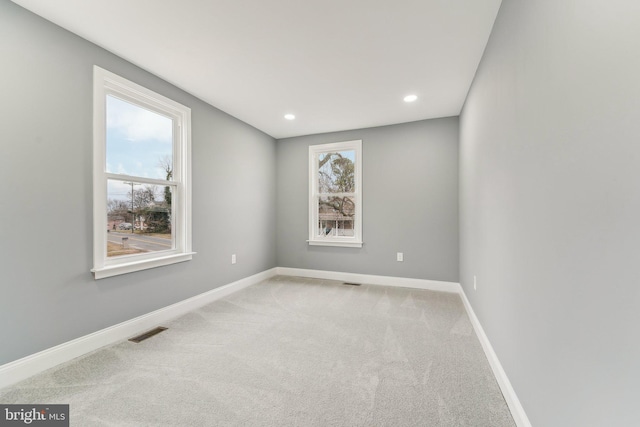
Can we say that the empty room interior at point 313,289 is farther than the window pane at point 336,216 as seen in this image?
No

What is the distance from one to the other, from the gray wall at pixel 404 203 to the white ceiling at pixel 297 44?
0.73 metres

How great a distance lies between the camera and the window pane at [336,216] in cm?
439

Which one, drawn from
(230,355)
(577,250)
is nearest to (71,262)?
(230,355)

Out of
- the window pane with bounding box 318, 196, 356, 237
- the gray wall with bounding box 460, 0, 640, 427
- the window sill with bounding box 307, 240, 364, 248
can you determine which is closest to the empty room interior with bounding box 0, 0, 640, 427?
the gray wall with bounding box 460, 0, 640, 427

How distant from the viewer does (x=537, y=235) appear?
3.95ft

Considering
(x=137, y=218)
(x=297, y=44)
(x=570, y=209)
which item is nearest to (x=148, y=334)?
(x=137, y=218)

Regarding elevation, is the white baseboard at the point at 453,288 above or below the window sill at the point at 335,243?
below

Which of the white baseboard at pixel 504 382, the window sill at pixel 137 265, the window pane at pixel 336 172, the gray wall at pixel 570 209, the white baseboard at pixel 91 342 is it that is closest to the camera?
the gray wall at pixel 570 209

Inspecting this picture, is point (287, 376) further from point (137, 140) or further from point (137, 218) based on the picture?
point (137, 140)

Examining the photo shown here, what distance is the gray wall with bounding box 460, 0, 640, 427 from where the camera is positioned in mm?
693

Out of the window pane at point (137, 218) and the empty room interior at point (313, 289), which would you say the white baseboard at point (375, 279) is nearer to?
the empty room interior at point (313, 289)

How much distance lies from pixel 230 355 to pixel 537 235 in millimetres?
2156

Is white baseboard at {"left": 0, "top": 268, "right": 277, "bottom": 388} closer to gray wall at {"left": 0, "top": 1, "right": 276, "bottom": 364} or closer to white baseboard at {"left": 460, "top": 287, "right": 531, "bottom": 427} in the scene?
gray wall at {"left": 0, "top": 1, "right": 276, "bottom": 364}
